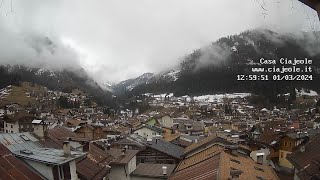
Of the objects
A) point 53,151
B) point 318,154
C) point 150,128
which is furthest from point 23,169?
point 150,128

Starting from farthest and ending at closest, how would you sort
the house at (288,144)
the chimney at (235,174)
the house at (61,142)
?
the house at (288,144) → the house at (61,142) → the chimney at (235,174)

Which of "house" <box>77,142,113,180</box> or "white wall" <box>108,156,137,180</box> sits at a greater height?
"house" <box>77,142,113,180</box>

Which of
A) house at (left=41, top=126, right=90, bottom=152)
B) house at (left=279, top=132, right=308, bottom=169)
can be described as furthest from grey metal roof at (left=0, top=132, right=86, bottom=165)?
house at (left=279, top=132, right=308, bottom=169)

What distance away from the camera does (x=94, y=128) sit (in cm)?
7475

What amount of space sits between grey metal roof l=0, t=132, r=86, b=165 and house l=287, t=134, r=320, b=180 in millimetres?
16749

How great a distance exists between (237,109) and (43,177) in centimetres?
18739

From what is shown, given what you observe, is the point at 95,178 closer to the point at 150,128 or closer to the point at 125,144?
the point at 125,144

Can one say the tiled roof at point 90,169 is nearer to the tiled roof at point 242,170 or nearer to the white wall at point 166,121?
the tiled roof at point 242,170

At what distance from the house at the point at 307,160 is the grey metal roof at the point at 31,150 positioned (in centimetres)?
1675

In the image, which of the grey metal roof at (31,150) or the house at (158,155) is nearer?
the grey metal roof at (31,150)

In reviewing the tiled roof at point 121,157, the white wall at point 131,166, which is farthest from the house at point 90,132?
the white wall at point 131,166

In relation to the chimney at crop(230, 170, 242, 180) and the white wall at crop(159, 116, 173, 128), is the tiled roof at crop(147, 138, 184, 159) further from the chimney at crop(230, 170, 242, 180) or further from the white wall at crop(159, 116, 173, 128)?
the white wall at crop(159, 116, 173, 128)

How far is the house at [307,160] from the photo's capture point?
26.4 metres

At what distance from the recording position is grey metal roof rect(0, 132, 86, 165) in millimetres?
19078
